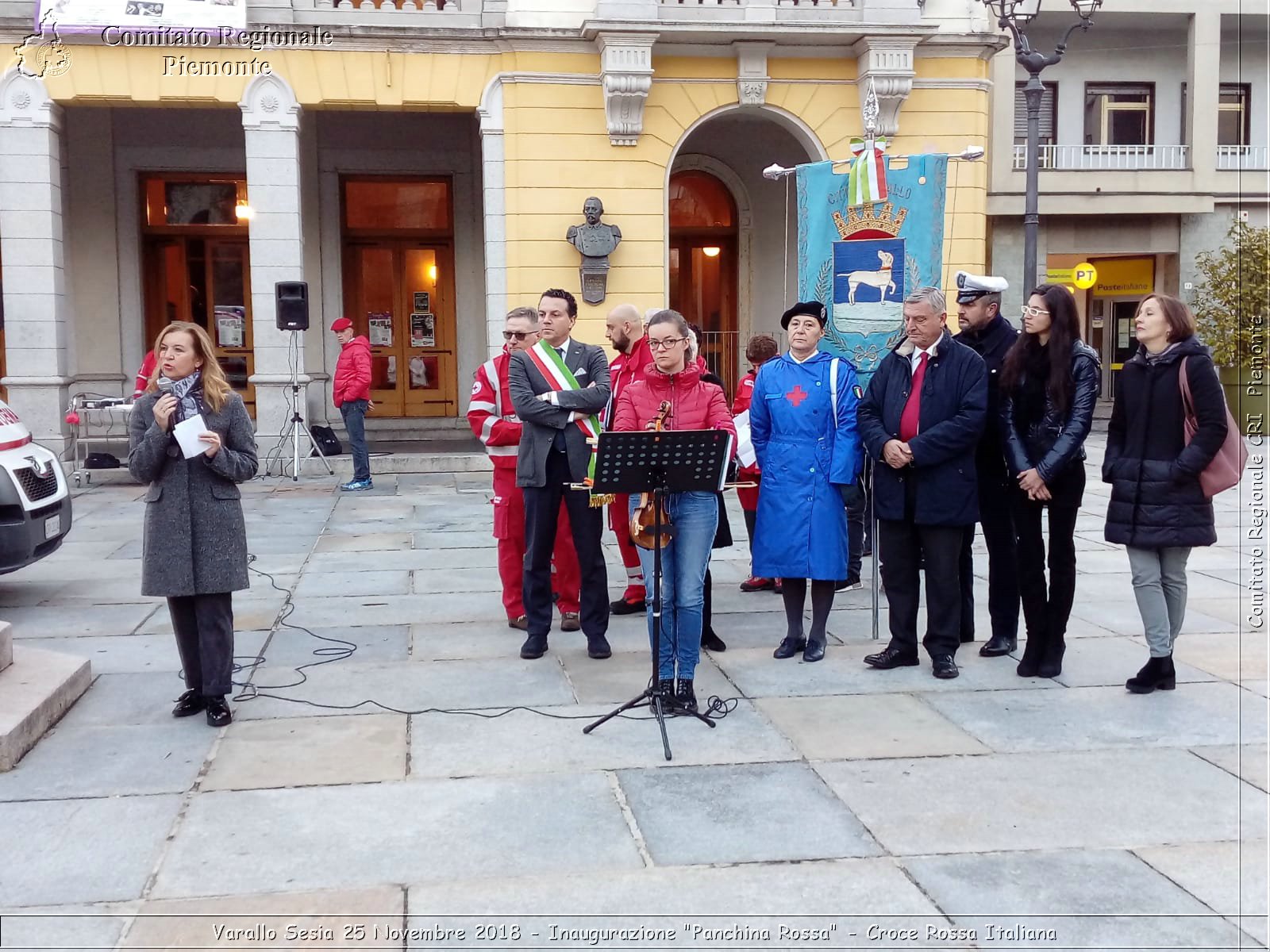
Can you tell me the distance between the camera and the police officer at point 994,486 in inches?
266

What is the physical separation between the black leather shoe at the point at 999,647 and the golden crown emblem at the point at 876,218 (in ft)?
9.56

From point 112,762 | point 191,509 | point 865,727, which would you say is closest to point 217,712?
point 112,762

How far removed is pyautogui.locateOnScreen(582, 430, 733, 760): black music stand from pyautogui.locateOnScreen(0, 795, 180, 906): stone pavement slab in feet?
6.14

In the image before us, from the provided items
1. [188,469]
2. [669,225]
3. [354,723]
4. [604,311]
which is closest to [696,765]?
[354,723]

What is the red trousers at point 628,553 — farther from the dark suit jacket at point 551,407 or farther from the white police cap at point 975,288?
the white police cap at point 975,288

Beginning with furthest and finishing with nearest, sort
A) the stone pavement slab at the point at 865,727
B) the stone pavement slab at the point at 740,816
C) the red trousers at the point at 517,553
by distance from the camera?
the red trousers at the point at 517,553 < the stone pavement slab at the point at 865,727 < the stone pavement slab at the point at 740,816

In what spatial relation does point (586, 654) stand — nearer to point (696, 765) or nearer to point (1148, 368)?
point (696, 765)

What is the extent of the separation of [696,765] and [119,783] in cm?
230

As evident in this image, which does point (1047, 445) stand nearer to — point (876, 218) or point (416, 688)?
point (876, 218)

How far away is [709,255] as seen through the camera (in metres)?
20.5

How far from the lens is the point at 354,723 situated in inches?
223

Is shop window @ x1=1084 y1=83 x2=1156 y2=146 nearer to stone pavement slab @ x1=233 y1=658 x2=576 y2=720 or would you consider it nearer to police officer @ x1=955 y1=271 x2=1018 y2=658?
police officer @ x1=955 y1=271 x2=1018 y2=658

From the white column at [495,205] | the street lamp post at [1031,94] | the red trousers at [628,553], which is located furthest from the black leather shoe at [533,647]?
the white column at [495,205]

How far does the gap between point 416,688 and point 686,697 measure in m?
1.44
